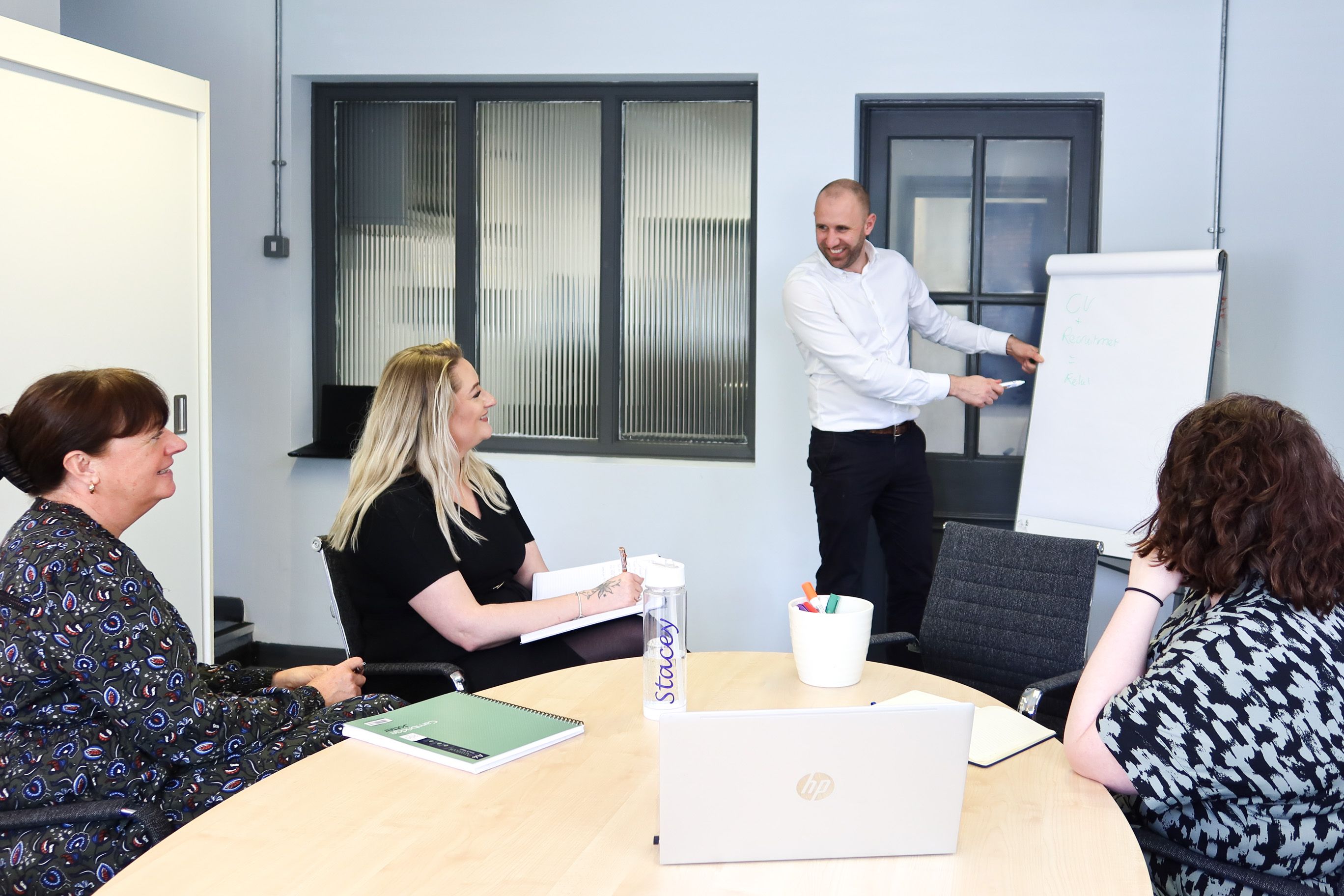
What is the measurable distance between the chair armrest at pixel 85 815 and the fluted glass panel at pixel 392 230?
117 inches

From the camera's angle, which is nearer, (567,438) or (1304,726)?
(1304,726)

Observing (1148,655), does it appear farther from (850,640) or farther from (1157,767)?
(850,640)

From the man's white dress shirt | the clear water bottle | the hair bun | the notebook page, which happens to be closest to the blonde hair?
the hair bun

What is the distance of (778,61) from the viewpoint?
3.97 m

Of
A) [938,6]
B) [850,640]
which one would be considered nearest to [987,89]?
[938,6]

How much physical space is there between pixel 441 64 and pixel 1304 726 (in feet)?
12.1

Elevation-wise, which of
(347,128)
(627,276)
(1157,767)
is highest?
(347,128)

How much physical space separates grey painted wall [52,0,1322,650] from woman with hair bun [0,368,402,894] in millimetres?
2472

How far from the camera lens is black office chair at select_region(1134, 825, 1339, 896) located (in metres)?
1.35

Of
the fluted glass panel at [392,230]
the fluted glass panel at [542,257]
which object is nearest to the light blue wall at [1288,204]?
the fluted glass panel at [542,257]

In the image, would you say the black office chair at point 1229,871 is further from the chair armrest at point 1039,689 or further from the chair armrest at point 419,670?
the chair armrest at point 419,670

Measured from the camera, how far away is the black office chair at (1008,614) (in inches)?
97.3

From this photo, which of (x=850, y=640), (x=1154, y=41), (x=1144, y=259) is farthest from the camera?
(x=1154, y=41)

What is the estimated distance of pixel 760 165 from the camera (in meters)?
4.00
